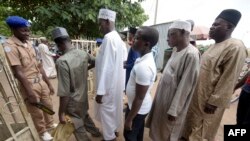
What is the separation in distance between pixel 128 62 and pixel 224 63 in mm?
2508

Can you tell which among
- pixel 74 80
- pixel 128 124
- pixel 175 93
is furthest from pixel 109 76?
pixel 175 93

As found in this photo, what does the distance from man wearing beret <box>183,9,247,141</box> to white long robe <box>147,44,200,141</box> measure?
0.27 meters

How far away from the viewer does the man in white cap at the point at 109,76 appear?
9.46 feet

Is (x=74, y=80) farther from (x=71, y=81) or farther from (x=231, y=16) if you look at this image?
(x=231, y=16)

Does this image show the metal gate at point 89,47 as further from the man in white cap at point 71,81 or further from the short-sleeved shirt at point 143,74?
the short-sleeved shirt at point 143,74

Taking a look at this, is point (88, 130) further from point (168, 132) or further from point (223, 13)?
point (223, 13)

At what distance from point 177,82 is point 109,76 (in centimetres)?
91

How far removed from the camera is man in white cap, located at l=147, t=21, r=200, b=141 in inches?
95.6

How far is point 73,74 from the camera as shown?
2691mm

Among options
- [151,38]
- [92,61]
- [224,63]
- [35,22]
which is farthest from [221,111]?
[35,22]

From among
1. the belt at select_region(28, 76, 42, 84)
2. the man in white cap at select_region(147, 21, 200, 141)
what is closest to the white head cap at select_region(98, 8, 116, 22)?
the man in white cap at select_region(147, 21, 200, 141)

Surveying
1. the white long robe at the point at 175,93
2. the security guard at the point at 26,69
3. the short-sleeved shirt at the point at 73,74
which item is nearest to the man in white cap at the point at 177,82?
the white long robe at the point at 175,93

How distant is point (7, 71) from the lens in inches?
91.9

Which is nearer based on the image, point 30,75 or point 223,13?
point 223,13
